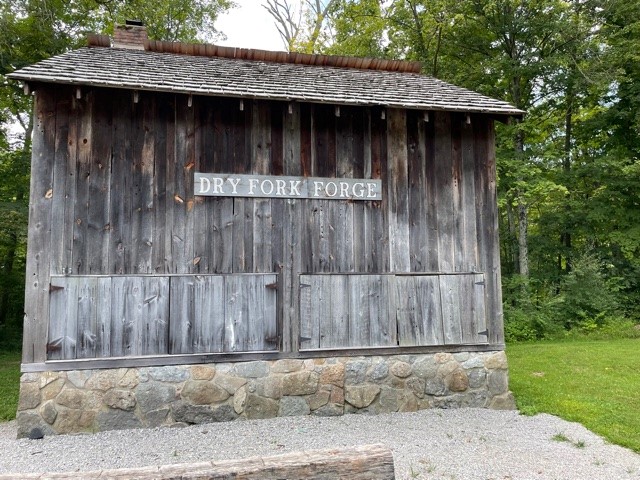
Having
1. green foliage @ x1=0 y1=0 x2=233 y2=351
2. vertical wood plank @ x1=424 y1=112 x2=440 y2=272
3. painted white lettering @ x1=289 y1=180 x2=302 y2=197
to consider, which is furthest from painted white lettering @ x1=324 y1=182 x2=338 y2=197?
green foliage @ x1=0 y1=0 x2=233 y2=351

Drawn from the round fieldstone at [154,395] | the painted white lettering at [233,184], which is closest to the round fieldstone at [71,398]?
the round fieldstone at [154,395]

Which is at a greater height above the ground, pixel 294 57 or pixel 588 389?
pixel 294 57

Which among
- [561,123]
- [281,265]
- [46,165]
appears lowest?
[281,265]

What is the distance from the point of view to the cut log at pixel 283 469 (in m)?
2.01

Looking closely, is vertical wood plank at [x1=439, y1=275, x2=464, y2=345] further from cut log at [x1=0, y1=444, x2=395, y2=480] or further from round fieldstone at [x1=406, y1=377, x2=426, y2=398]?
cut log at [x1=0, y1=444, x2=395, y2=480]

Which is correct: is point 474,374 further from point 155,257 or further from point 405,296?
point 155,257

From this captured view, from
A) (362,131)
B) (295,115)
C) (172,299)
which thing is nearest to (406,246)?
(362,131)

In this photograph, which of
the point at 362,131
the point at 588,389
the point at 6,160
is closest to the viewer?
the point at 362,131

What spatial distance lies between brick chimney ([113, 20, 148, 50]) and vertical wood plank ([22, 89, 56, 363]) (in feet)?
10.1

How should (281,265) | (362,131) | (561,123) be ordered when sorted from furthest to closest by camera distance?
(561,123)
(362,131)
(281,265)

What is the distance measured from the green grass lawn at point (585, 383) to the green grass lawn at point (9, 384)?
7265mm

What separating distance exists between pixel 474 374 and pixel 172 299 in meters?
4.28

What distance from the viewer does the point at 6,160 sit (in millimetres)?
14742

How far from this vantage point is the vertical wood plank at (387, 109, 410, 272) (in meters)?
6.66
